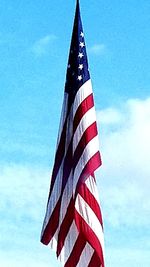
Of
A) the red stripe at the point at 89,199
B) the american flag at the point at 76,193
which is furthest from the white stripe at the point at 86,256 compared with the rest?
the red stripe at the point at 89,199

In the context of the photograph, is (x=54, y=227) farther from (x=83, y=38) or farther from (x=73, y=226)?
(x=83, y=38)

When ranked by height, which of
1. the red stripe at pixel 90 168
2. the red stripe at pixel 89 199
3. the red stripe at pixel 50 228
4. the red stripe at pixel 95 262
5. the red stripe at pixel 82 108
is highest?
the red stripe at pixel 82 108

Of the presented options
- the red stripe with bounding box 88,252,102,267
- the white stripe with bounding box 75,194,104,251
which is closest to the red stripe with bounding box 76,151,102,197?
the white stripe with bounding box 75,194,104,251

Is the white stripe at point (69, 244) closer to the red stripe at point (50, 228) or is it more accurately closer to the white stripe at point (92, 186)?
the red stripe at point (50, 228)

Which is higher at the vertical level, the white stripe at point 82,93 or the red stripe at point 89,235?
the white stripe at point 82,93

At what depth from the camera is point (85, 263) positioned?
655 inches

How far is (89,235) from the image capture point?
16656 mm

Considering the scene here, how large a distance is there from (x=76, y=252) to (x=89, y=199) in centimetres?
139

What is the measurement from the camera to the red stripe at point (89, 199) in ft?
55.2

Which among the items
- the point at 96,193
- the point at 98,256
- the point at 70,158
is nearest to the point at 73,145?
the point at 70,158

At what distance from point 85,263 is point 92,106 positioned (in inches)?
163

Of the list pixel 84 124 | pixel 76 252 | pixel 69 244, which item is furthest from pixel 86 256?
pixel 84 124

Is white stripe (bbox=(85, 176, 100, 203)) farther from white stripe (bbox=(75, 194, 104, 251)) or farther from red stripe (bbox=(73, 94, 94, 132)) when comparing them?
red stripe (bbox=(73, 94, 94, 132))

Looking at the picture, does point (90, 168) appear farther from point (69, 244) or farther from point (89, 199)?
point (69, 244)
